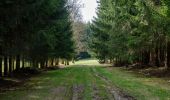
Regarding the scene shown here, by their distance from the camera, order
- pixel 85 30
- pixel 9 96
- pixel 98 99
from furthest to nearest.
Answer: pixel 85 30 < pixel 9 96 < pixel 98 99

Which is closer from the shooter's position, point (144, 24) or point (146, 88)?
point (146, 88)

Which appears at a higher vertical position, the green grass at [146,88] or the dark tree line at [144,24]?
the dark tree line at [144,24]

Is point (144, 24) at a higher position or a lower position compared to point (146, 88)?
higher

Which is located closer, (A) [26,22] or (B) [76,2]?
(A) [26,22]

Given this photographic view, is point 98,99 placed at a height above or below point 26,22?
below

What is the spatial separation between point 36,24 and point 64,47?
1117 inches

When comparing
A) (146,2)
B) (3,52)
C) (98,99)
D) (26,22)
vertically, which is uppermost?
(146,2)

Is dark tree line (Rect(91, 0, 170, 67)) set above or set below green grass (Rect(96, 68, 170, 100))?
above

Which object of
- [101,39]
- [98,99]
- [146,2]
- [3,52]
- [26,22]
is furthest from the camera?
[101,39]

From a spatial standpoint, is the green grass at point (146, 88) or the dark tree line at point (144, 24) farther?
the dark tree line at point (144, 24)

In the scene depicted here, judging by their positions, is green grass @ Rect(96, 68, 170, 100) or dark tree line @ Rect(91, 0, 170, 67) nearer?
green grass @ Rect(96, 68, 170, 100)

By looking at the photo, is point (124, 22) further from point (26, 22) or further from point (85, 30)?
point (85, 30)

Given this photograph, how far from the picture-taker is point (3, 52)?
85.6ft

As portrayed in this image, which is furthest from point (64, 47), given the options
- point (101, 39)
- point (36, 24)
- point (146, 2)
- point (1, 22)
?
point (1, 22)
